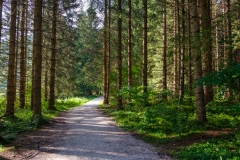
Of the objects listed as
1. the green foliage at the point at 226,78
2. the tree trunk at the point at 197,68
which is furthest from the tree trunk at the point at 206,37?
the green foliage at the point at 226,78

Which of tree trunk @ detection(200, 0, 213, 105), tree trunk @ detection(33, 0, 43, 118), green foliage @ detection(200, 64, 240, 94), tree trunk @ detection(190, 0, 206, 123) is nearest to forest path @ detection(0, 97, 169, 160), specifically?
green foliage @ detection(200, 64, 240, 94)

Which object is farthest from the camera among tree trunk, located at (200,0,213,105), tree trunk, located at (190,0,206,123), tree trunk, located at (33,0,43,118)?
tree trunk, located at (33,0,43,118)

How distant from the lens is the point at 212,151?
522cm

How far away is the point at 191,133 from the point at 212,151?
82.2 inches

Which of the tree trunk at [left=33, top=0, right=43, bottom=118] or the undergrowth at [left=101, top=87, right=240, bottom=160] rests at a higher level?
the tree trunk at [left=33, top=0, right=43, bottom=118]

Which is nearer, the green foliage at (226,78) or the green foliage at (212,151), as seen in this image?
the green foliage at (212,151)

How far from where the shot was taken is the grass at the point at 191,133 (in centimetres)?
525

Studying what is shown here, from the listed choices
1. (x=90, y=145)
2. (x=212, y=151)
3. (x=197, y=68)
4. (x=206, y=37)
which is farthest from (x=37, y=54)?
(x=212, y=151)

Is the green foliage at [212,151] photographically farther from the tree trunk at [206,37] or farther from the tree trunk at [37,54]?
the tree trunk at [37,54]

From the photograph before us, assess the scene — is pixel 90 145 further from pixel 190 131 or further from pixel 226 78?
pixel 226 78

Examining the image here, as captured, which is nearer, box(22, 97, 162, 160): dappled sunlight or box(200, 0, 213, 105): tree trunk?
box(22, 97, 162, 160): dappled sunlight

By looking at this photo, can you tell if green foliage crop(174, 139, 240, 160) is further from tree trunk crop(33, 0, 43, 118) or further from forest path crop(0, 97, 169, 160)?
tree trunk crop(33, 0, 43, 118)

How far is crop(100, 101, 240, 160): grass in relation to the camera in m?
5.25

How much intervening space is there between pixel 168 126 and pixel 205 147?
3027mm
